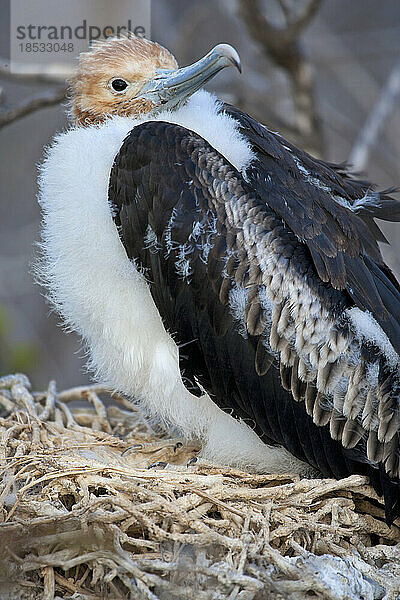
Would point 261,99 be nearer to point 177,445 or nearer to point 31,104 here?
point 31,104

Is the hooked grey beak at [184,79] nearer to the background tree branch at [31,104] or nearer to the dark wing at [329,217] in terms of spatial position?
the dark wing at [329,217]

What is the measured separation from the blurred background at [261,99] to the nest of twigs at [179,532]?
1.79m

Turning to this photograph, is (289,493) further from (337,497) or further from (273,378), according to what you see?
(273,378)

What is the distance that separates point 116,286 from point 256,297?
57 cm

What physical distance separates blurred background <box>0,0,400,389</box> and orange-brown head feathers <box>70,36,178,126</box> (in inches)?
42.9

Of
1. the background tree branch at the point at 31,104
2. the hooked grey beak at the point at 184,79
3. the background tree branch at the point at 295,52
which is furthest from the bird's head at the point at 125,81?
the background tree branch at the point at 295,52

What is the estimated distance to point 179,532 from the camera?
330 centimetres

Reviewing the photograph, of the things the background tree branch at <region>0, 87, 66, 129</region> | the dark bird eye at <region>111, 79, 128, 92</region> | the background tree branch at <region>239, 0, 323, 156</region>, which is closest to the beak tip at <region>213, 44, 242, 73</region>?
the dark bird eye at <region>111, 79, 128, 92</region>

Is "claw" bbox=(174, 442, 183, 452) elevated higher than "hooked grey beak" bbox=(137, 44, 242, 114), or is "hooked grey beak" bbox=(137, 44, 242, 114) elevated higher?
"hooked grey beak" bbox=(137, 44, 242, 114)

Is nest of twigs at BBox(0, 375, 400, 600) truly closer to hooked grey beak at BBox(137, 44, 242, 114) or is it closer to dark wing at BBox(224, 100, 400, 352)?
dark wing at BBox(224, 100, 400, 352)

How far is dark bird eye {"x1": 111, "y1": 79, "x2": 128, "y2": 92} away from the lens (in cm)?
400

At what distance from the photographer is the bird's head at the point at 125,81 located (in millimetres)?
3936

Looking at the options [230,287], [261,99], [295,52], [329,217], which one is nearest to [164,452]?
[230,287]

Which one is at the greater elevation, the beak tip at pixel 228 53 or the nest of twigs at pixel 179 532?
the beak tip at pixel 228 53
